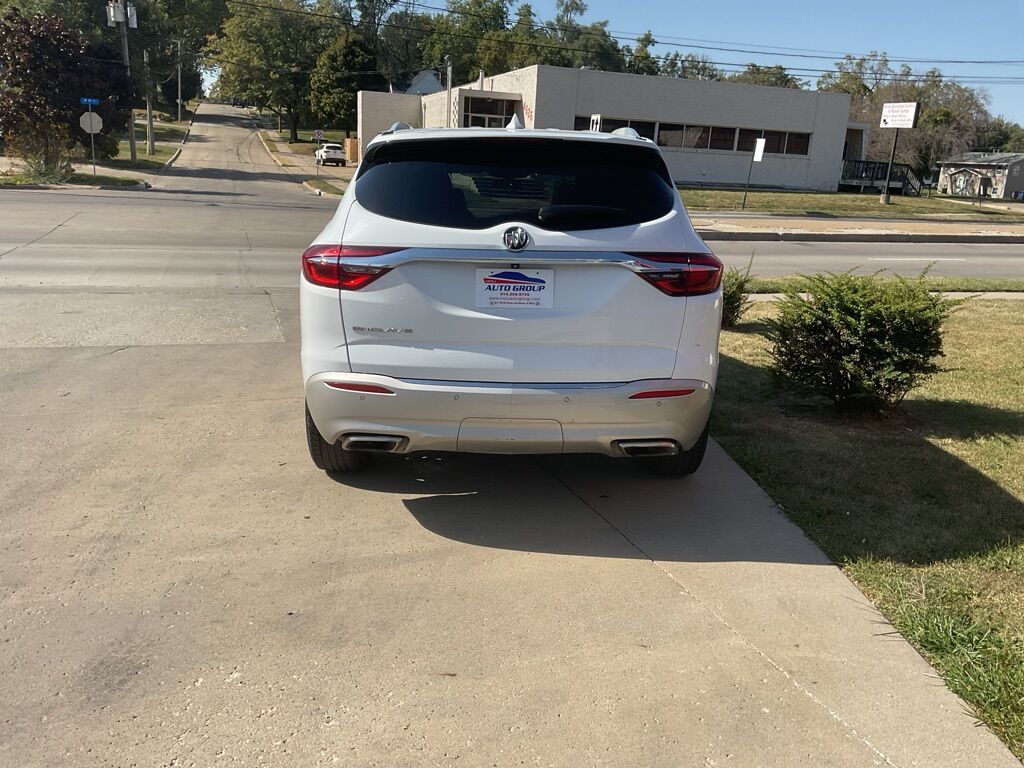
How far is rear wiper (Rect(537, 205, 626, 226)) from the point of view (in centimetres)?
378

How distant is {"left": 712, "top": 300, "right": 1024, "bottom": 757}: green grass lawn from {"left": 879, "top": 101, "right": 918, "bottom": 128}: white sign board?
33245 millimetres

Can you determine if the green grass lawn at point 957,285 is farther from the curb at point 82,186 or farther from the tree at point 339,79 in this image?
the tree at point 339,79

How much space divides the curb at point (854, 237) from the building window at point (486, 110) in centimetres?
2541

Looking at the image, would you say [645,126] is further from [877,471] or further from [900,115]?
[877,471]

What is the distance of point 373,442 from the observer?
398 centimetres

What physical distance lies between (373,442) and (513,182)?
4.59ft

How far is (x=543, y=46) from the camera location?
9238 cm

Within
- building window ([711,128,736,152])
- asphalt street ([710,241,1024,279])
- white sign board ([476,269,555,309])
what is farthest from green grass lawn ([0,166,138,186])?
white sign board ([476,269,555,309])

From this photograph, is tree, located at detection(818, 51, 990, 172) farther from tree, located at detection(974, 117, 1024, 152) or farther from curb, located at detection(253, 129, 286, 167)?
curb, located at detection(253, 129, 286, 167)

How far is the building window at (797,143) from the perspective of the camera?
4528 centimetres

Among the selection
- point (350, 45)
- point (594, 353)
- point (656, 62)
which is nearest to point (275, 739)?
point (594, 353)

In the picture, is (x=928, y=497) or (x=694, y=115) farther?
(x=694, y=115)

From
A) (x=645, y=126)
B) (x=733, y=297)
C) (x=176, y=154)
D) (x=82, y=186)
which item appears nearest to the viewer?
(x=733, y=297)

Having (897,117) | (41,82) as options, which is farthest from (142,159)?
(897,117)
